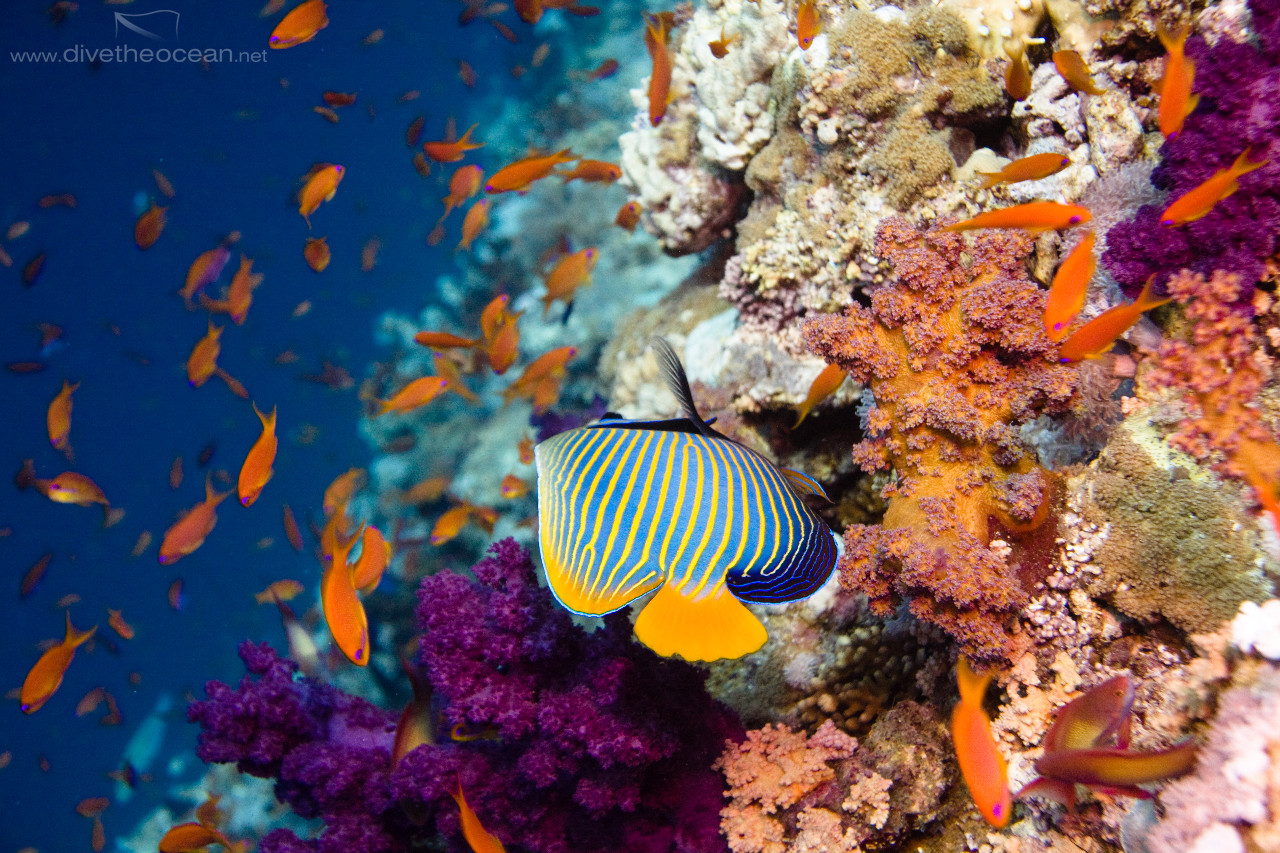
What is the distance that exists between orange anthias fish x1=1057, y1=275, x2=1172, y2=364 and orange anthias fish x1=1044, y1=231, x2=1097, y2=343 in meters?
0.06

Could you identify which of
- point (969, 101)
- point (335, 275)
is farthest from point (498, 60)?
point (969, 101)

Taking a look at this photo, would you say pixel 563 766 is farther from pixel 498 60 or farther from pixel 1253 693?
pixel 498 60

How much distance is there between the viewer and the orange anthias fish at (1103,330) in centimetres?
189

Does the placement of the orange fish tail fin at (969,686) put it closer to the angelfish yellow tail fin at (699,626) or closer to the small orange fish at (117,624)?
the angelfish yellow tail fin at (699,626)

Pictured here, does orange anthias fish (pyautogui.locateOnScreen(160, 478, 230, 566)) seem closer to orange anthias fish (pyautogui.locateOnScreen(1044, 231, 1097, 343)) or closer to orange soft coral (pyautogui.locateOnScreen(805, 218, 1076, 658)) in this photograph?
orange soft coral (pyautogui.locateOnScreen(805, 218, 1076, 658))

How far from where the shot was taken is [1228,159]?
1978 millimetres

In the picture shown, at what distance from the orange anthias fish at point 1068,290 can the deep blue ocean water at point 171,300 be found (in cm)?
1259

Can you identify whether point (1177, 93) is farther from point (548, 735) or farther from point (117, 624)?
point (117, 624)

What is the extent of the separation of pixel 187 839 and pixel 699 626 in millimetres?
4655

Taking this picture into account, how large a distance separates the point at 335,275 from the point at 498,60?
7.16m

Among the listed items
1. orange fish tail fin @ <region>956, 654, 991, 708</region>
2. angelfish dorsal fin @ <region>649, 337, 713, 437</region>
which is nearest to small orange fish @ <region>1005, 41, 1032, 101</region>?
angelfish dorsal fin @ <region>649, 337, 713, 437</region>

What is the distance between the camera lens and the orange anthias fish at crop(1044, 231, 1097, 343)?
2.06m

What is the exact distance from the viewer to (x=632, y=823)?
2.75m

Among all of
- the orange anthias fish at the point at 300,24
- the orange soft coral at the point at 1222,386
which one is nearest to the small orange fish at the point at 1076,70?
the orange soft coral at the point at 1222,386
